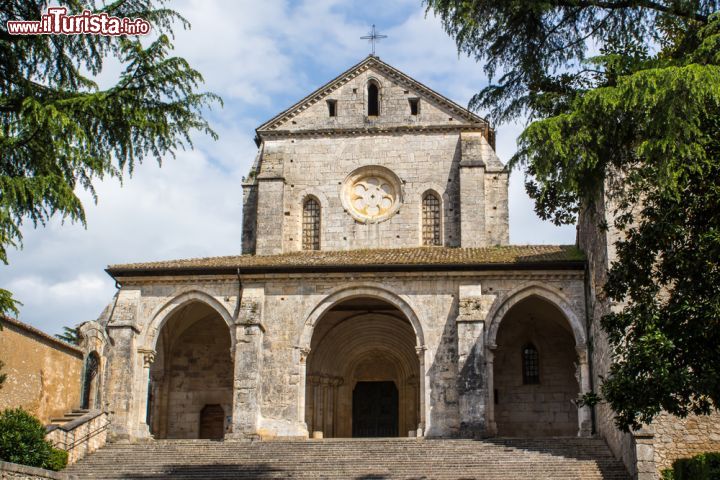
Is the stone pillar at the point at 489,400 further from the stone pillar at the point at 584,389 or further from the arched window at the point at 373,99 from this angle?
the arched window at the point at 373,99

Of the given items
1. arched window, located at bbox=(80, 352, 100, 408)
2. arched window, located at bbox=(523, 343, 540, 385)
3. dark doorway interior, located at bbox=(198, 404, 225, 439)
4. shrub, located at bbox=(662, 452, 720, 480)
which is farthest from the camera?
dark doorway interior, located at bbox=(198, 404, 225, 439)

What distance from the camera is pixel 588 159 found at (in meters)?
13.2

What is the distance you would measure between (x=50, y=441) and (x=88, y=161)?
36.3ft

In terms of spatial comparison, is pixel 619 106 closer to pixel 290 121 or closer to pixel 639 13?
pixel 639 13

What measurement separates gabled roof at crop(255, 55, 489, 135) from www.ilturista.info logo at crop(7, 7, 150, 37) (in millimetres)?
18797

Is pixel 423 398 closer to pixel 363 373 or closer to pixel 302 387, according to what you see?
pixel 302 387

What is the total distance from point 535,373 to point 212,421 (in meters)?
10.3

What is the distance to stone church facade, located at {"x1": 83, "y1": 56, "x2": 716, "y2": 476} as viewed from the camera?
87.4 feet

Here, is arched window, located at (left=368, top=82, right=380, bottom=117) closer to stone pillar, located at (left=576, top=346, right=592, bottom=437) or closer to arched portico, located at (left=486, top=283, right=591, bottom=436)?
arched portico, located at (left=486, top=283, right=591, bottom=436)

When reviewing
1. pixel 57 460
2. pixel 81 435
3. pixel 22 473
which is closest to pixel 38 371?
pixel 81 435

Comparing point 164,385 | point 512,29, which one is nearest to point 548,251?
point 164,385

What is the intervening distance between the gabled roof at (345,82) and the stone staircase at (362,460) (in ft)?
40.7

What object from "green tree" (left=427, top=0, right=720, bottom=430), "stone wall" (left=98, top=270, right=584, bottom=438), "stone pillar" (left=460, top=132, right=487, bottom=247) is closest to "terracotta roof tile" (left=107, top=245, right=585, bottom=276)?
"stone wall" (left=98, top=270, right=584, bottom=438)

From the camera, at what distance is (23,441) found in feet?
67.4
